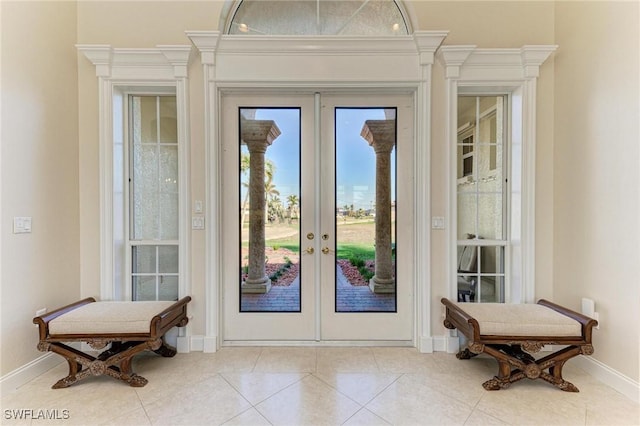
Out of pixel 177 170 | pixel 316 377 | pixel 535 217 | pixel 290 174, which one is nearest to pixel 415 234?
pixel 535 217

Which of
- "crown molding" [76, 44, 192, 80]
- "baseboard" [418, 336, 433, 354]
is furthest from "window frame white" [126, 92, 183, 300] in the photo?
"baseboard" [418, 336, 433, 354]

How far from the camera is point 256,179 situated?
8.53ft

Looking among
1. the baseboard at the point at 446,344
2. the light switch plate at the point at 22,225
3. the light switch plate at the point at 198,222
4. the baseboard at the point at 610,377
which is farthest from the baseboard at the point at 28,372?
the baseboard at the point at 610,377

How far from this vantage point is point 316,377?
2.06 m

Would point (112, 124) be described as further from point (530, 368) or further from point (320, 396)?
point (530, 368)

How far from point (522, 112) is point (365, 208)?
4.97 ft

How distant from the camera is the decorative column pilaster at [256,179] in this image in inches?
102

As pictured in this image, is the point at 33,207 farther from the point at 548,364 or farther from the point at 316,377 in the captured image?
the point at 548,364

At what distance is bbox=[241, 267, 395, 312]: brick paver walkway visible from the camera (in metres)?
2.59

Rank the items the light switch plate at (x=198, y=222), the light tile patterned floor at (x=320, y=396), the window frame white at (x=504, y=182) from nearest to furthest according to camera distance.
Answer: the light tile patterned floor at (x=320, y=396) → the light switch plate at (x=198, y=222) → the window frame white at (x=504, y=182)

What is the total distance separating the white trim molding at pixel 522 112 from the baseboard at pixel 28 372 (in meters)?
3.16

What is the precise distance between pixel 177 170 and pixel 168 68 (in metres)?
0.84

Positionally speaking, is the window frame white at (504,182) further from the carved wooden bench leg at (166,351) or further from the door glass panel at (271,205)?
the carved wooden bench leg at (166,351)

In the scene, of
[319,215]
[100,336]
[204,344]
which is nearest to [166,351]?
[204,344]
